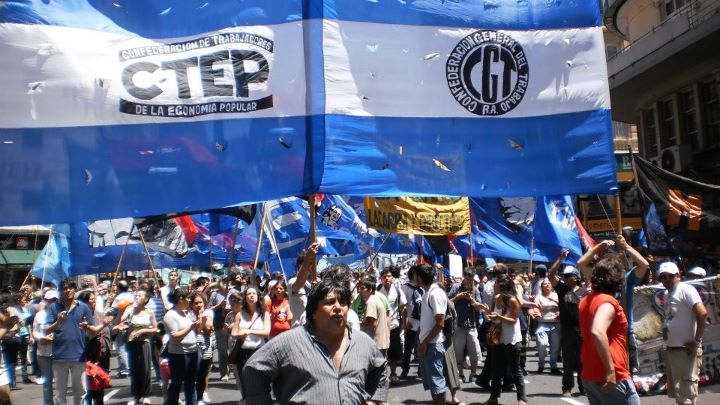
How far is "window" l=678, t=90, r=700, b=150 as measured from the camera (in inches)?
957

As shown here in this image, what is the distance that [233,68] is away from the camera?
6.69 m

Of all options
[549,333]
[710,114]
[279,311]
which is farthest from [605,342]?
[710,114]

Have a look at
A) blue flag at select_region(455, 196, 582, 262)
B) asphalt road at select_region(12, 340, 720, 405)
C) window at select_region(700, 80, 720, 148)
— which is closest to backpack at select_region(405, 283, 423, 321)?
asphalt road at select_region(12, 340, 720, 405)

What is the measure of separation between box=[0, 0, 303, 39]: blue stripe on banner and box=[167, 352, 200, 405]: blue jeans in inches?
167

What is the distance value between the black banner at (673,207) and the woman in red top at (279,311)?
4.14 meters

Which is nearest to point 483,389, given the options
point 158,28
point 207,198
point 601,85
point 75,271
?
point 601,85

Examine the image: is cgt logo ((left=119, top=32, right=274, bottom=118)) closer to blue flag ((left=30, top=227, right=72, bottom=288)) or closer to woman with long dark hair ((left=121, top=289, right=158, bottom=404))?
woman with long dark hair ((left=121, top=289, right=158, bottom=404))

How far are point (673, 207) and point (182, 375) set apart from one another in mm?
5847

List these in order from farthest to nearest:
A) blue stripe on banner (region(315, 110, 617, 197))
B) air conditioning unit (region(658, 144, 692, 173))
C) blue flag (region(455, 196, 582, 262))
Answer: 1. air conditioning unit (region(658, 144, 692, 173))
2. blue flag (region(455, 196, 582, 262))
3. blue stripe on banner (region(315, 110, 617, 197))

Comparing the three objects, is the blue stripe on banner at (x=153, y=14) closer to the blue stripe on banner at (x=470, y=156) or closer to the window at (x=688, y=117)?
the blue stripe on banner at (x=470, y=156)

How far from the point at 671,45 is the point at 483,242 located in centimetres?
977

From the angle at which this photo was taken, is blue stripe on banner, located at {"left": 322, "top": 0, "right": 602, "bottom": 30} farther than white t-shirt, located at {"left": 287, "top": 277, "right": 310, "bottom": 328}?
No

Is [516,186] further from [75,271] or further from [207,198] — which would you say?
[75,271]

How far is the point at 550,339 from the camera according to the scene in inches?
524
